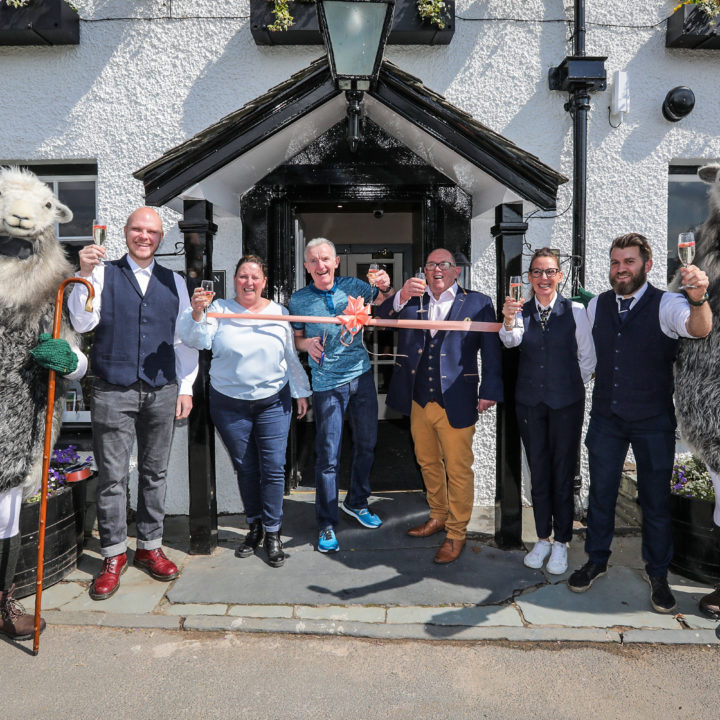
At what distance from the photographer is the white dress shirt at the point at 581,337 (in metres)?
3.47

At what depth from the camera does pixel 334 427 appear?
392 centimetres

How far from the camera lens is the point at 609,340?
10.8 ft

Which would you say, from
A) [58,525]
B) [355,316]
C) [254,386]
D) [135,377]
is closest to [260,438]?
[254,386]

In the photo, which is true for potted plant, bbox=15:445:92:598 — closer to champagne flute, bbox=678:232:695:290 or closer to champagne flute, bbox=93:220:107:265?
champagne flute, bbox=93:220:107:265

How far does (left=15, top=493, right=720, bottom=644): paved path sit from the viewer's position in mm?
3107

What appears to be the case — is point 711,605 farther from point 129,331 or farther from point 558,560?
point 129,331

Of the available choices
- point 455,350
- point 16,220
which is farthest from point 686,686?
point 16,220

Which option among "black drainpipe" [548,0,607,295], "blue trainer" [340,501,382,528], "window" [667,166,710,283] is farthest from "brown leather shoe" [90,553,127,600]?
"window" [667,166,710,283]

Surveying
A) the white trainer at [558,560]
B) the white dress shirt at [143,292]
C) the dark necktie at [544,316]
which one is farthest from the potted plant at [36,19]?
the white trainer at [558,560]

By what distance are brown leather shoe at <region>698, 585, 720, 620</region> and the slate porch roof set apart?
2484 millimetres

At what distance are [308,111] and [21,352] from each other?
7.38 ft

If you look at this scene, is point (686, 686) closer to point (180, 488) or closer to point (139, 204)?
point (180, 488)

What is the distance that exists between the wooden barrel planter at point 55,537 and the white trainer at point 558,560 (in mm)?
3133

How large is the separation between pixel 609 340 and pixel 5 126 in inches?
199
